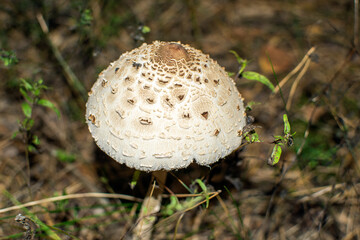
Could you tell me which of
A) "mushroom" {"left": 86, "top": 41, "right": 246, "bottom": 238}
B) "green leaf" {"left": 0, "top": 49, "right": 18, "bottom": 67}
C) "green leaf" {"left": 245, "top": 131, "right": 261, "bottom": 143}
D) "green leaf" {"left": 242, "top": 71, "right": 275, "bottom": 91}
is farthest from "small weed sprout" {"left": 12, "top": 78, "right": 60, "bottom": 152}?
"green leaf" {"left": 242, "top": 71, "right": 275, "bottom": 91}

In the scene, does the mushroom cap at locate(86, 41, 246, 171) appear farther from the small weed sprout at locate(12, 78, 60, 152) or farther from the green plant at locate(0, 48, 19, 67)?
the green plant at locate(0, 48, 19, 67)

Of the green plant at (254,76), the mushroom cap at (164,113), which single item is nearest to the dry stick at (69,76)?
the mushroom cap at (164,113)

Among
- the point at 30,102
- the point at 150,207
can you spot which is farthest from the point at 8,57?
the point at 150,207

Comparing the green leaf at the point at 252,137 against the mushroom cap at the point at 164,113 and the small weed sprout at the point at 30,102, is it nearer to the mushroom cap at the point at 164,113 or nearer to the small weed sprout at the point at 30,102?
the mushroom cap at the point at 164,113

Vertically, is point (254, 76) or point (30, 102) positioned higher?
point (30, 102)

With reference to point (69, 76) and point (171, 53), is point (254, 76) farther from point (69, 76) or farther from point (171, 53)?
point (69, 76)

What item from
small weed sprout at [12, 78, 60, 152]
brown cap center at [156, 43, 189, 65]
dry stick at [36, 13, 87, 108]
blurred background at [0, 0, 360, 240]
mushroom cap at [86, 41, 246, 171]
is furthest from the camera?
dry stick at [36, 13, 87, 108]

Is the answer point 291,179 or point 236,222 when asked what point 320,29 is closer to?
point 291,179
